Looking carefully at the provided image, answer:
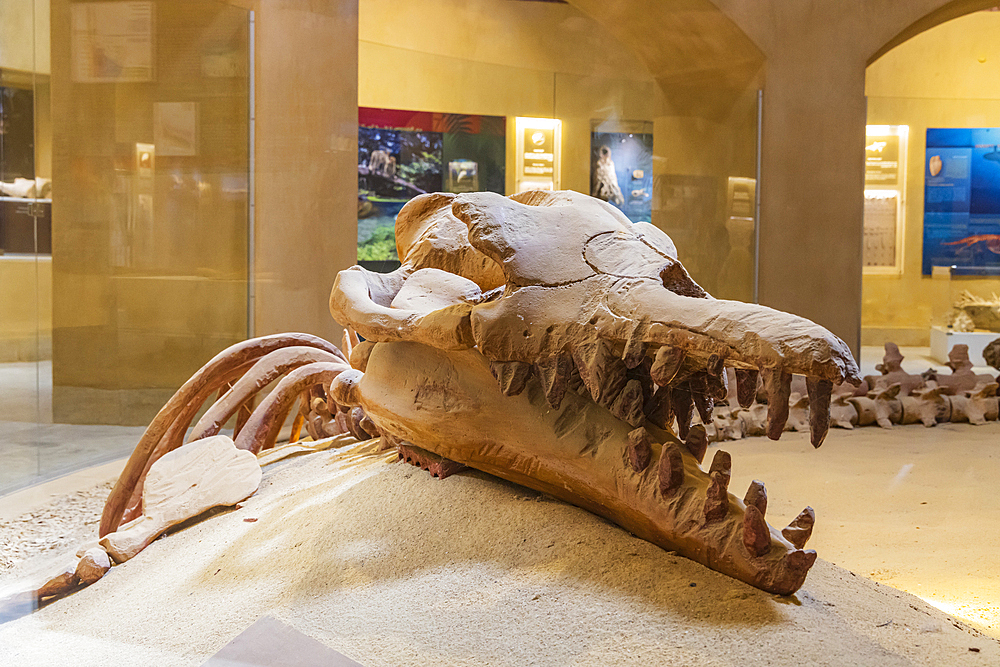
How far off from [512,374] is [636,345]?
1.16ft

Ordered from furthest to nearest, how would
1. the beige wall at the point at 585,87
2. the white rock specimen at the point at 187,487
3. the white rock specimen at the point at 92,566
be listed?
the beige wall at the point at 585,87, the white rock specimen at the point at 187,487, the white rock specimen at the point at 92,566

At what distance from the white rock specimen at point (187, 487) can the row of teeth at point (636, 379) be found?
4.11ft

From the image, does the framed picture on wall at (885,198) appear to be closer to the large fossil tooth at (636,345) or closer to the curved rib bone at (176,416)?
the curved rib bone at (176,416)

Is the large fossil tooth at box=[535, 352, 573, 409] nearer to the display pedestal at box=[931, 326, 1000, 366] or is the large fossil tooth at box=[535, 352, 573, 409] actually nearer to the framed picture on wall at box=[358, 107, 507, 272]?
the framed picture on wall at box=[358, 107, 507, 272]

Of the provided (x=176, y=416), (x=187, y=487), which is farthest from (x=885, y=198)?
(x=187, y=487)

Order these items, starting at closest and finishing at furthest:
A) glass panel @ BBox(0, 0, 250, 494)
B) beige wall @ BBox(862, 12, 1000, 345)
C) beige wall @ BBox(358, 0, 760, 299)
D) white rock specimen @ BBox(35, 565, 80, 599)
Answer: white rock specimen @ BBox(35, 565, 80, 599) < glass panel @ BBox(0, 0, 250, 494) < beige wall @ BBox(358, 0, 760, 299) < beige wall @ BBox(862, 12, 1000, 345)

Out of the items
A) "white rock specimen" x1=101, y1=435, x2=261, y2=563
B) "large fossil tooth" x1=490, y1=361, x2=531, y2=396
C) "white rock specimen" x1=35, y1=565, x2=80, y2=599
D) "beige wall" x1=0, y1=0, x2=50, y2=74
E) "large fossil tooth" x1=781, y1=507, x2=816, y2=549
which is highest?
"beige wall" x1=0, y1=0, x2=50, y2=74

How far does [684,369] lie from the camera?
5.24 feet

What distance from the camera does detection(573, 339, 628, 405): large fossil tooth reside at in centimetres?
170

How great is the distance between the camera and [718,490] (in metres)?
1.61

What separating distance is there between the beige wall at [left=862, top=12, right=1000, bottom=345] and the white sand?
4.97 metres

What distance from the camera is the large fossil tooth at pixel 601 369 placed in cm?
170

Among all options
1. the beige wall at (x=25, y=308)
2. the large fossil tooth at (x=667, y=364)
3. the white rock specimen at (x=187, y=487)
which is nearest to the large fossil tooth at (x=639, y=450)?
the large fossil tooth at (x=667, y=364)

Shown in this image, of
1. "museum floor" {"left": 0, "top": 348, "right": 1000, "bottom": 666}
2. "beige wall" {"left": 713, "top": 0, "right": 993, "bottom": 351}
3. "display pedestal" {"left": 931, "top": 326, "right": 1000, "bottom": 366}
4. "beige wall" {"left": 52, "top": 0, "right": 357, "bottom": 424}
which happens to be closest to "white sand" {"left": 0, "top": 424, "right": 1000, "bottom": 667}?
"museum floor" {"left": 0, "top": 348, "right": 1000, "bottom": 666}
